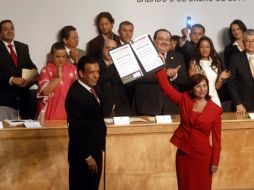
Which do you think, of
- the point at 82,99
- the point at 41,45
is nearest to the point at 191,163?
the point at 82,99

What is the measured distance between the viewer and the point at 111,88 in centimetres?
649

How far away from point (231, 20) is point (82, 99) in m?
4.07

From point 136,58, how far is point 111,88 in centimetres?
83

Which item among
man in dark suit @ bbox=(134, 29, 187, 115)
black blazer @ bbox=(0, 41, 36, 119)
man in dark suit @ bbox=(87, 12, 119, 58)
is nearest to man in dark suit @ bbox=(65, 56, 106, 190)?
man in dark suit @ bbox=(134, 29, 187, 115)

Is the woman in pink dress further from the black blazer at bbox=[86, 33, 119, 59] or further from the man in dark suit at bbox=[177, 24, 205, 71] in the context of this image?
the man in dark suit at bbox=[177, 24, 205, 71]

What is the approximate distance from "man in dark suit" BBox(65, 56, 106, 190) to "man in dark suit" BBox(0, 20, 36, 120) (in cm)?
218

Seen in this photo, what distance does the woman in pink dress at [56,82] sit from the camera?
6.38 metres

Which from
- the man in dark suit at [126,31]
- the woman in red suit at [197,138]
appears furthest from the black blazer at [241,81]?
the woman in red suit at [197,138]

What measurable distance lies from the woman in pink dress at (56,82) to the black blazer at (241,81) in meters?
1.64

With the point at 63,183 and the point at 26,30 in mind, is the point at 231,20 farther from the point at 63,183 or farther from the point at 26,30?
the point at 63,183

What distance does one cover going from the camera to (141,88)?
6582 millimetres

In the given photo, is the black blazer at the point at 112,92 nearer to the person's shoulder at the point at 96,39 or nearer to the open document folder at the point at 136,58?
the open document folder at the point at 136,58

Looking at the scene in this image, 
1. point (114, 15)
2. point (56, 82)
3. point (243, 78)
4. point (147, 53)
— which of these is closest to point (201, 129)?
point (147, 53)

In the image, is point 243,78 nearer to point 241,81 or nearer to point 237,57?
point 241,81
